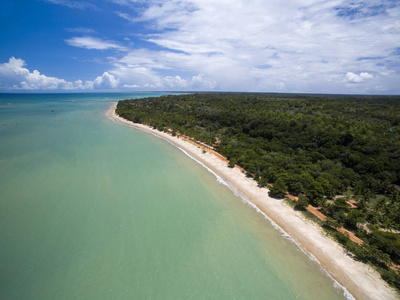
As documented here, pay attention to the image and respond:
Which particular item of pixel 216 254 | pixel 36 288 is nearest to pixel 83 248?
pixel 36 288

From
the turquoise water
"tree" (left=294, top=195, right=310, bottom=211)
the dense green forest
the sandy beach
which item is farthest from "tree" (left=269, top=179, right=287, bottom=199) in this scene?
the turquoise water

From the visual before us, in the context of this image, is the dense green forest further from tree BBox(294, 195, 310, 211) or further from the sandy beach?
the sandy beach

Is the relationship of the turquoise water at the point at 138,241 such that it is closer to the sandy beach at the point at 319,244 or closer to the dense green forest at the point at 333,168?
the sandy beach at the point at 319,244

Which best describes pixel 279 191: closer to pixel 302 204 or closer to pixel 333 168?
pixel 302 204

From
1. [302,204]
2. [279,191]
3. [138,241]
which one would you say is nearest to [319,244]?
[302,204]

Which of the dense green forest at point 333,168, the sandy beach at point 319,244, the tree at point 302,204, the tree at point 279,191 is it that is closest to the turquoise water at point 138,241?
the sandy beach at point 319,244
